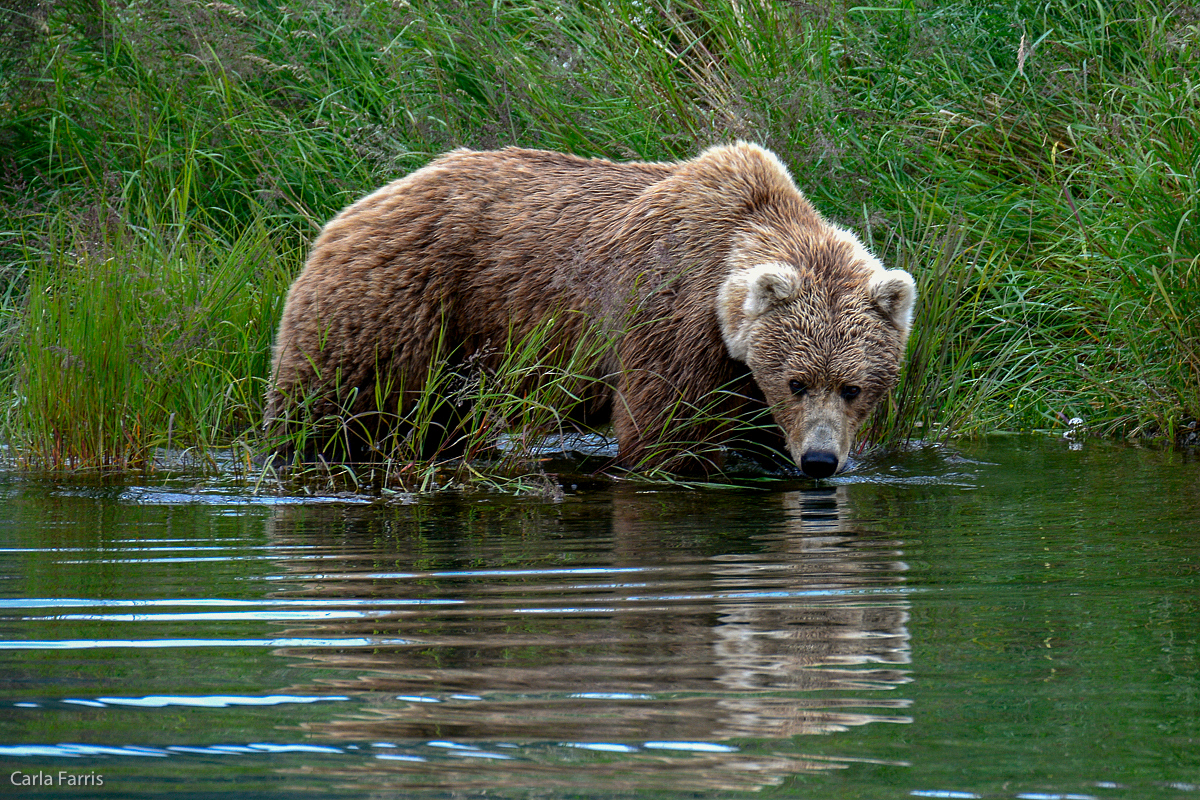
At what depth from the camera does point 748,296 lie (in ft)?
17.5

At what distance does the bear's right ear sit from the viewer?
529cm

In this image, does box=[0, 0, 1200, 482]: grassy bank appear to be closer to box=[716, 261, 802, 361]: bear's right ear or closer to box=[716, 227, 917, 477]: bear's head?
box=[716, 227, 917, 477]: bear's head

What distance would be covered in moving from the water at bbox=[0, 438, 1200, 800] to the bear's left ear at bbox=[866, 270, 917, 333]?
4.03 ft

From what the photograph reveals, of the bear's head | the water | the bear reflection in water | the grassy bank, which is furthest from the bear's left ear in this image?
the bear reflection in water

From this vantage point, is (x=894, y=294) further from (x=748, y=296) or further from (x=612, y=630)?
(x=612, y=630)

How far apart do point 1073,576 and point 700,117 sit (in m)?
4.94

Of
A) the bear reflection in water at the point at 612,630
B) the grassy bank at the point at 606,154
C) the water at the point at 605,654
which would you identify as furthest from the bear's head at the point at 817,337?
the bear reflection in water at the point at 612,630

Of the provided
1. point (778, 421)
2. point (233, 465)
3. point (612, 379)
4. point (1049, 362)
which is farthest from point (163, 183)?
point (1049, 362)

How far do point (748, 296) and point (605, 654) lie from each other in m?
3.14

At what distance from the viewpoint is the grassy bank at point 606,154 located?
5863 mm

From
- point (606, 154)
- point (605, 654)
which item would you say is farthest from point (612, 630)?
point (606, 154)

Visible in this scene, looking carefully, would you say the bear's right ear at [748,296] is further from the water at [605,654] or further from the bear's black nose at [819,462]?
the water at [605,654]

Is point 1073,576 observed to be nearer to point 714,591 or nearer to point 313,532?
point 714,591

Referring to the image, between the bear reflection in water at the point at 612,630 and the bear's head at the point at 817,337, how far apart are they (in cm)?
101
